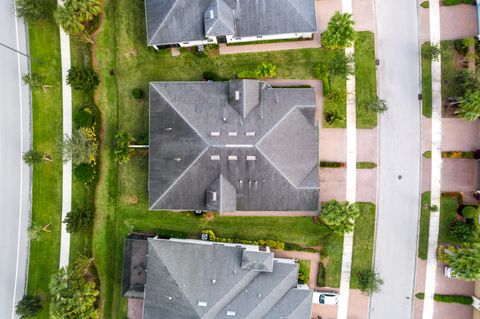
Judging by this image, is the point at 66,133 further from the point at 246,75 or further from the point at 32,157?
the point at 246,75

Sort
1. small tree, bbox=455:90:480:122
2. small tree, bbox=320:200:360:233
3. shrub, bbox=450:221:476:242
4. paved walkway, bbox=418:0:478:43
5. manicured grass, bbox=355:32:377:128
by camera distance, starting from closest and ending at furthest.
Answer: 1. small tree, bbox=455:90:480:122
2. small tree, bbox=320:200:360:233
3. shrub, bbox=450:221:476:242
4. paved walkway, bbox=418:0:478:43
5. manicured grass, bbox=355:32:377:128

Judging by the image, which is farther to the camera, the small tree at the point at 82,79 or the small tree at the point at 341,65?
the small tree at the point at 82,79

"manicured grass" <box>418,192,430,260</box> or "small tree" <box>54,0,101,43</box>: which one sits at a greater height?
"small tree" <box>54,0,101,43</box>

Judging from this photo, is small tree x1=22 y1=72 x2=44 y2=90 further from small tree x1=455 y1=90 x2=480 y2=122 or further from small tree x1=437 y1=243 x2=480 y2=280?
small tree x1=437 y1=243 x2=480 y2=280

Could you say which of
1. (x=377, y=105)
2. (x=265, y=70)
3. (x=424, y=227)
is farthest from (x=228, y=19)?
(x=424, y=227)

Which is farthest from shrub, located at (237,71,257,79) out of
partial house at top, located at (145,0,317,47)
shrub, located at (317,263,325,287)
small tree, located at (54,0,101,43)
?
shrub, located at (317,263,325,287)

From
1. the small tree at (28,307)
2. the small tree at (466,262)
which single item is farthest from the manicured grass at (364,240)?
the small tree at (28,307)

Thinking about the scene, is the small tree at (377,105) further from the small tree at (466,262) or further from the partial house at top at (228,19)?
the small tree at (466,262)
